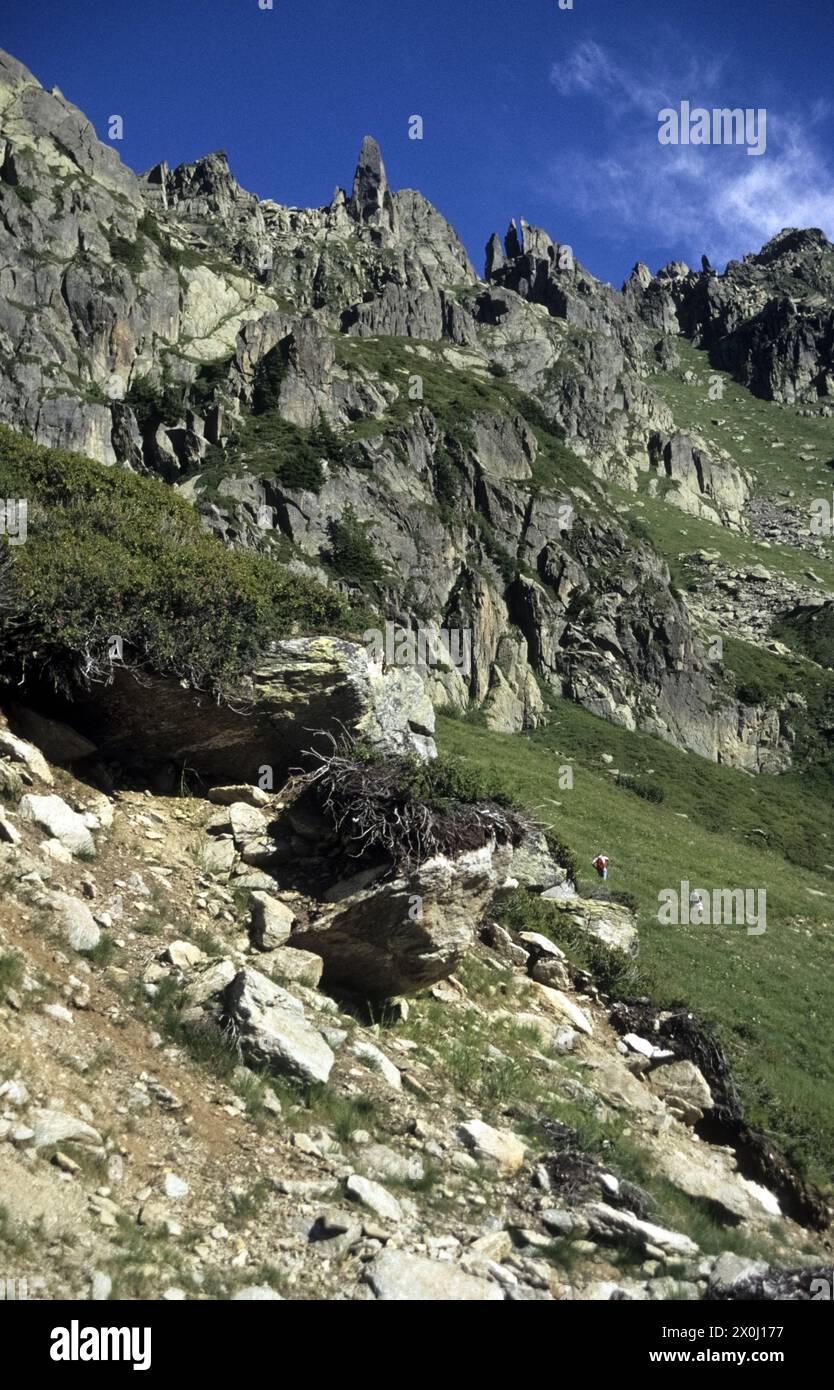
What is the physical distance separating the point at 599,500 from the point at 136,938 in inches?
4324

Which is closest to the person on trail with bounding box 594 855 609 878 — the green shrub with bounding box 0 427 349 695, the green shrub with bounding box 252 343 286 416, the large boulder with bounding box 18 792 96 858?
the green shrub with bounding box 0 427 349 695

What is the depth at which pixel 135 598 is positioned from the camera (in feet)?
40.2

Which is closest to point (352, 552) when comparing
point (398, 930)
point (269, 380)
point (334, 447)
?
point (334, 447)

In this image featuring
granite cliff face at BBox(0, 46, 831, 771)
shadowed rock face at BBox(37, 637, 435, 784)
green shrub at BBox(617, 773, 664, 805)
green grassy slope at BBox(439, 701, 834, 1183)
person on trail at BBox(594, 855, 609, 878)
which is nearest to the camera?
shadowed rock face at BBox(37, 637, 435, 784)

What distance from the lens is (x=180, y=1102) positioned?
7.41 meters

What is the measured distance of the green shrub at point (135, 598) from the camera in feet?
37.3

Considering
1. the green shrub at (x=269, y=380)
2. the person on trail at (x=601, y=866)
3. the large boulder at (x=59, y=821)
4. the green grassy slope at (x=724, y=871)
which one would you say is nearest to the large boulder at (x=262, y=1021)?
the large boulder at (x=59, y=821)

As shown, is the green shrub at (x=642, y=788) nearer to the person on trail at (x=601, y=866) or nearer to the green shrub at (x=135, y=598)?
the person on trail at (x=601, y=866)

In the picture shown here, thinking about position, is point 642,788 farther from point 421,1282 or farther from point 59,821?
point 421,1282

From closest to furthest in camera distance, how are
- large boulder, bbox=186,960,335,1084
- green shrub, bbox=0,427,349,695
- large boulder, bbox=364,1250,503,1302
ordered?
large boulder, bbox=364,1250,503,1302 → large boulder, bbox=186,960,335,1084 → green shrub, bbox=0,427,349,695

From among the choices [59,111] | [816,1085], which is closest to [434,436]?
[59,111]

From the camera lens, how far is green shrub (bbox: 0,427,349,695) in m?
11.4

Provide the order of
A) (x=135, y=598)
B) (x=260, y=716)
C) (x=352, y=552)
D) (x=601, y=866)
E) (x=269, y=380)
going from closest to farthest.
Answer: (x=135, y=598), (x=260, y=716), (x=601, y=866), (x=352, y=552), (x=269, y=380)

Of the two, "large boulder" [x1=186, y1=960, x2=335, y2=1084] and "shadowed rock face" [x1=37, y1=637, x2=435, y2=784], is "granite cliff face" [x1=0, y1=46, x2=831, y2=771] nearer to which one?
"shadowed rock face" [x1=37, y1=637, x2=435, y2=784]
